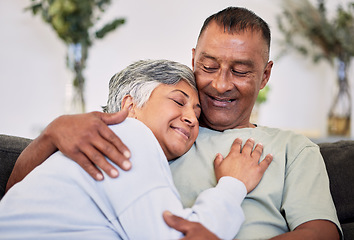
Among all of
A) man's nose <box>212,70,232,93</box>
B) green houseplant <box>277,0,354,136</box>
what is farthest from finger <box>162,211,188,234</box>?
green houseplant <box>277,0,354,136</box>

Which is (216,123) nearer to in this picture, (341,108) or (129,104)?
(129,104)

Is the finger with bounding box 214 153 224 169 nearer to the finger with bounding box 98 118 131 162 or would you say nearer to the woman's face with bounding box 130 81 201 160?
the woman's face with bounding box 130 81 201 160

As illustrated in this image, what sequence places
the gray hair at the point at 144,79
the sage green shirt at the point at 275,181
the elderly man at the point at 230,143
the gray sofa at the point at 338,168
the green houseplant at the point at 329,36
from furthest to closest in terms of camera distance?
the green houseplant at the point at 329,36 → the gray sofa at the point at 338,168 → the gray hair at the point at 144,79 → the sage green shirt at the point at 275,181 → the elderly man at the point at 230,143

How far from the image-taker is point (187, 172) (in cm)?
129

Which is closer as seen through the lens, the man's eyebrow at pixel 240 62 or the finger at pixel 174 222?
the finger at pixel 174 222

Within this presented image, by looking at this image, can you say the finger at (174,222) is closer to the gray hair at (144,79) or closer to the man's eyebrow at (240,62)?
the gray hair at (144,79)

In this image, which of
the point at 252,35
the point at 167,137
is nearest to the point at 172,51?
the point at 252,35

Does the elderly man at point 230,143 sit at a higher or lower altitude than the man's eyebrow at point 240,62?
lower

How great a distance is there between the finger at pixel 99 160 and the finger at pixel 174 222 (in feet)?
0.50

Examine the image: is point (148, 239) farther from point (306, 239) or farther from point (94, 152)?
point (306, 239)

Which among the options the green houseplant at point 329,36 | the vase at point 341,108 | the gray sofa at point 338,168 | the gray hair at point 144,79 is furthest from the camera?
the vase at point 341,108

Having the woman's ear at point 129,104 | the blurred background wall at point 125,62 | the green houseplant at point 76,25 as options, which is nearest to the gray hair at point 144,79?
the woman's ear at point 129,104

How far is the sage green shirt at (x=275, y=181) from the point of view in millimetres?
1161

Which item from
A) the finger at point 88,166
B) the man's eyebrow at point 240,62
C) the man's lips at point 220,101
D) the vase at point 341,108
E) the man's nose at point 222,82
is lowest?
the vase at point 341,108
